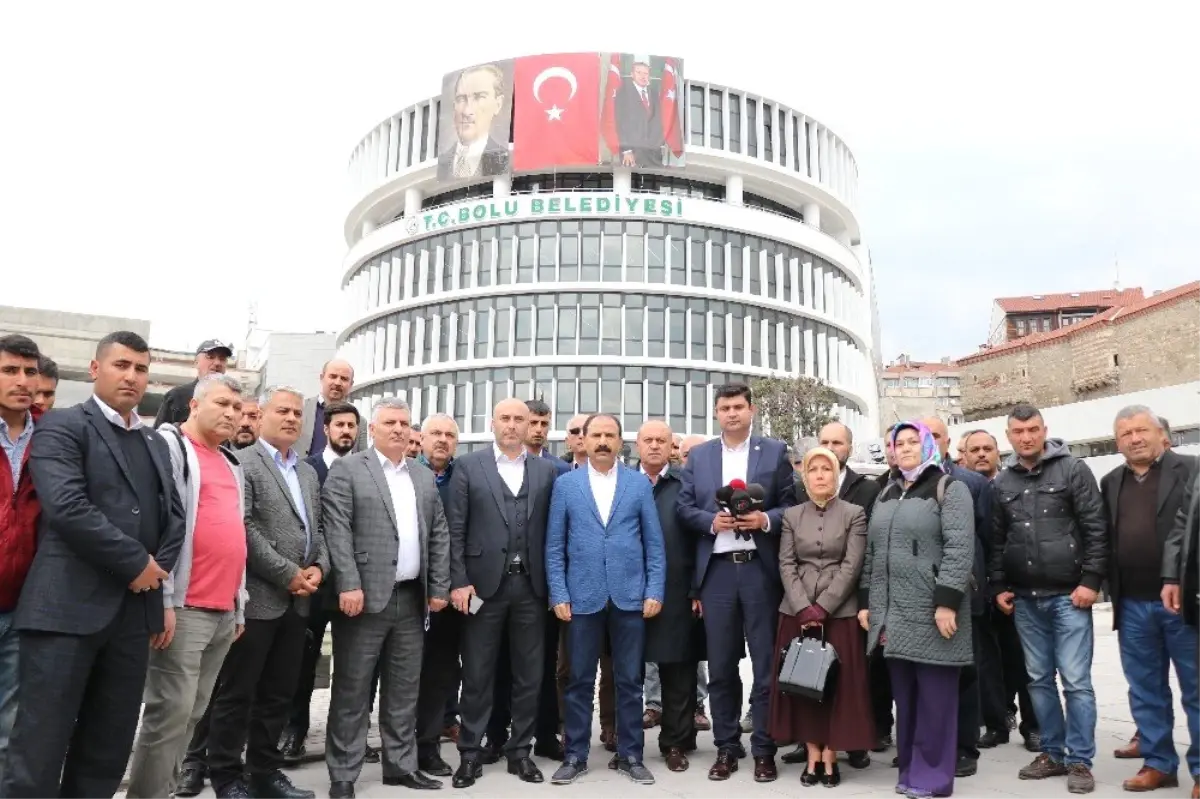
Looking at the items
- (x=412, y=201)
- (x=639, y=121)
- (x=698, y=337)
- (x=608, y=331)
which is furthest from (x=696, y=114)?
(x=412, y=201)

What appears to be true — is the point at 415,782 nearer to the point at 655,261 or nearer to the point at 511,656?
the point at 511,656

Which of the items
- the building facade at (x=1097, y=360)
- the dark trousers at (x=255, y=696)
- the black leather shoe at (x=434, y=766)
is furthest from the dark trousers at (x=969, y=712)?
the building facade at (x=1097, y=360)

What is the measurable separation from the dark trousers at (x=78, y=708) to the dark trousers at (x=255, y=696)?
2.78 ft

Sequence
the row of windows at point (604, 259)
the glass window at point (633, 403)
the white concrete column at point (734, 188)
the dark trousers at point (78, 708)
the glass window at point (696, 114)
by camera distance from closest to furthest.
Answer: the dark trousers at point (78, 708), the glass window at point (633, 403), the row of windows at point (604, 259), the glass window at point (696, 114), the white concrete column at point (734, 188)

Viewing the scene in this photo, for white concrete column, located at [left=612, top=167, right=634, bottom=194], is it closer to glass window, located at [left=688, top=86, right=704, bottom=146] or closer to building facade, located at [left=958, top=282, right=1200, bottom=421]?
glass window, located at [left=688, top=86, right=704, bottom=146]

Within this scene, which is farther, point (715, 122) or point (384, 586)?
point (715, 122)

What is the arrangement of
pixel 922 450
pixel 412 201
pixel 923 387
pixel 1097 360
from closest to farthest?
pixel 922 450
pixel 1097 360
pixel 412 201
pixel 923 387

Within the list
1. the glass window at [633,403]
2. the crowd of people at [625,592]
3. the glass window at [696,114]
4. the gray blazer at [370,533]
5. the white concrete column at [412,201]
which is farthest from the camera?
the white concrete column at [412,201]

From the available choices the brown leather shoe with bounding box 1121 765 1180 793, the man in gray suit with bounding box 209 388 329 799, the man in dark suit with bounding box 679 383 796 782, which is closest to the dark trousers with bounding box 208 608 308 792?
the man in gray suit with bounding box 209 388 329 799

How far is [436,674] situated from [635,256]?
36.4 meters

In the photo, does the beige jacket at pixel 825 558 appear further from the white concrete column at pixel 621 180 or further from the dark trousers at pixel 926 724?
the white concrete column at pixel 621 180

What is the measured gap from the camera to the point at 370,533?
5133mm

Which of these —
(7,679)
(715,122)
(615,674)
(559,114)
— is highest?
(715,122)

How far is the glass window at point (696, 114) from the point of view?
41625 millimetres
